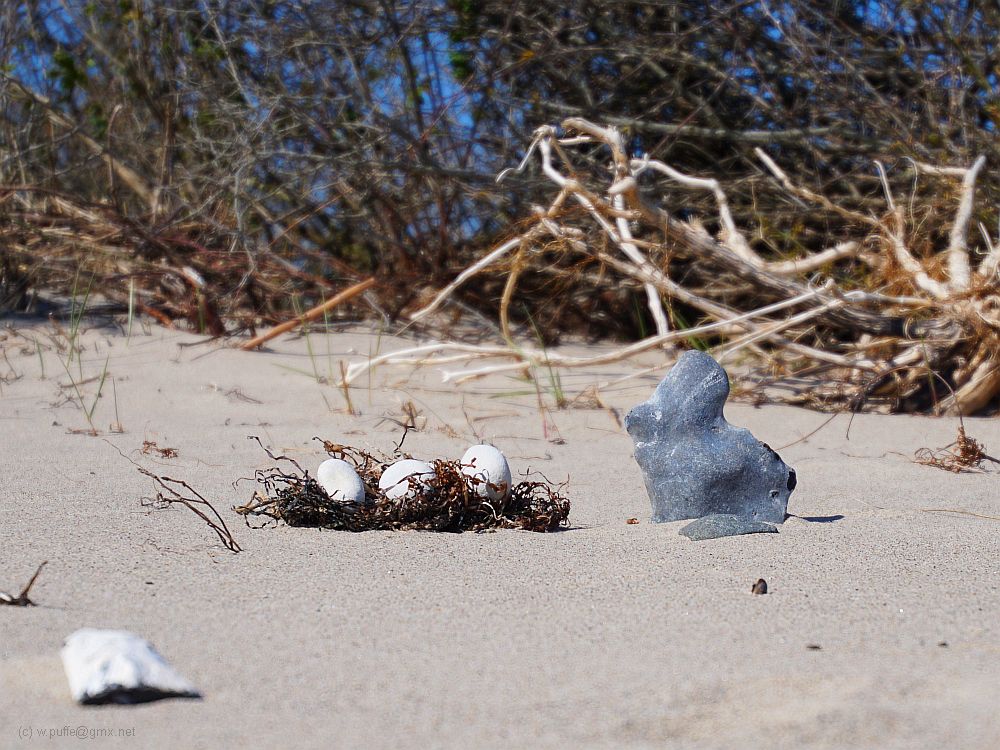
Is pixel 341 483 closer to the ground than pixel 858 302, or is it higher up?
closer to the ground

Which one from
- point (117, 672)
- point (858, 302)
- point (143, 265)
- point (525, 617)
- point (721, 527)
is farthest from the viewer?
point (143, 265)

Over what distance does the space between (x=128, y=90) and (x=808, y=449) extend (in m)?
4.47

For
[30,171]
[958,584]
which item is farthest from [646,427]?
[30,171]

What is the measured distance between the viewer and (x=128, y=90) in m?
6.09

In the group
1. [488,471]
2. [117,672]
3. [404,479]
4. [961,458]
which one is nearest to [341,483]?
[404,479]

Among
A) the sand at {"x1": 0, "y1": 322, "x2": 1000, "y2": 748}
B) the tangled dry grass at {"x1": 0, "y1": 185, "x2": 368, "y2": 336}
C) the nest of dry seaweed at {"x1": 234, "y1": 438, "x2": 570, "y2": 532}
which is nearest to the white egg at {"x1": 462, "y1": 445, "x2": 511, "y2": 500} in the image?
the nest of dry seaweed at {"x1": 234, "y1": 438, "x2": 570, "y2": 532}

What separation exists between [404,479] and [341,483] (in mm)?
144

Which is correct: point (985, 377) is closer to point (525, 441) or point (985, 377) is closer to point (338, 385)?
point (525, 441)

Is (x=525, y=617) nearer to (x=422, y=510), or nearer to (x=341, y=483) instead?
(x=422, y=510)

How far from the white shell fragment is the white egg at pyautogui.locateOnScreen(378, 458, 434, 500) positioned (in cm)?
97

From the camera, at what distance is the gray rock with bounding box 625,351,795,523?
2410mm

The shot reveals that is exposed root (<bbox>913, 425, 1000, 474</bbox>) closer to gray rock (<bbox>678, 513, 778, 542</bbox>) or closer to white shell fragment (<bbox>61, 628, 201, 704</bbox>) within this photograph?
gray rock (<bbox>678, 513, 778, 542</bbox>)

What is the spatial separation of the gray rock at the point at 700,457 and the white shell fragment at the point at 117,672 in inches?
51.6

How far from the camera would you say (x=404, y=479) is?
2400 millimetres
